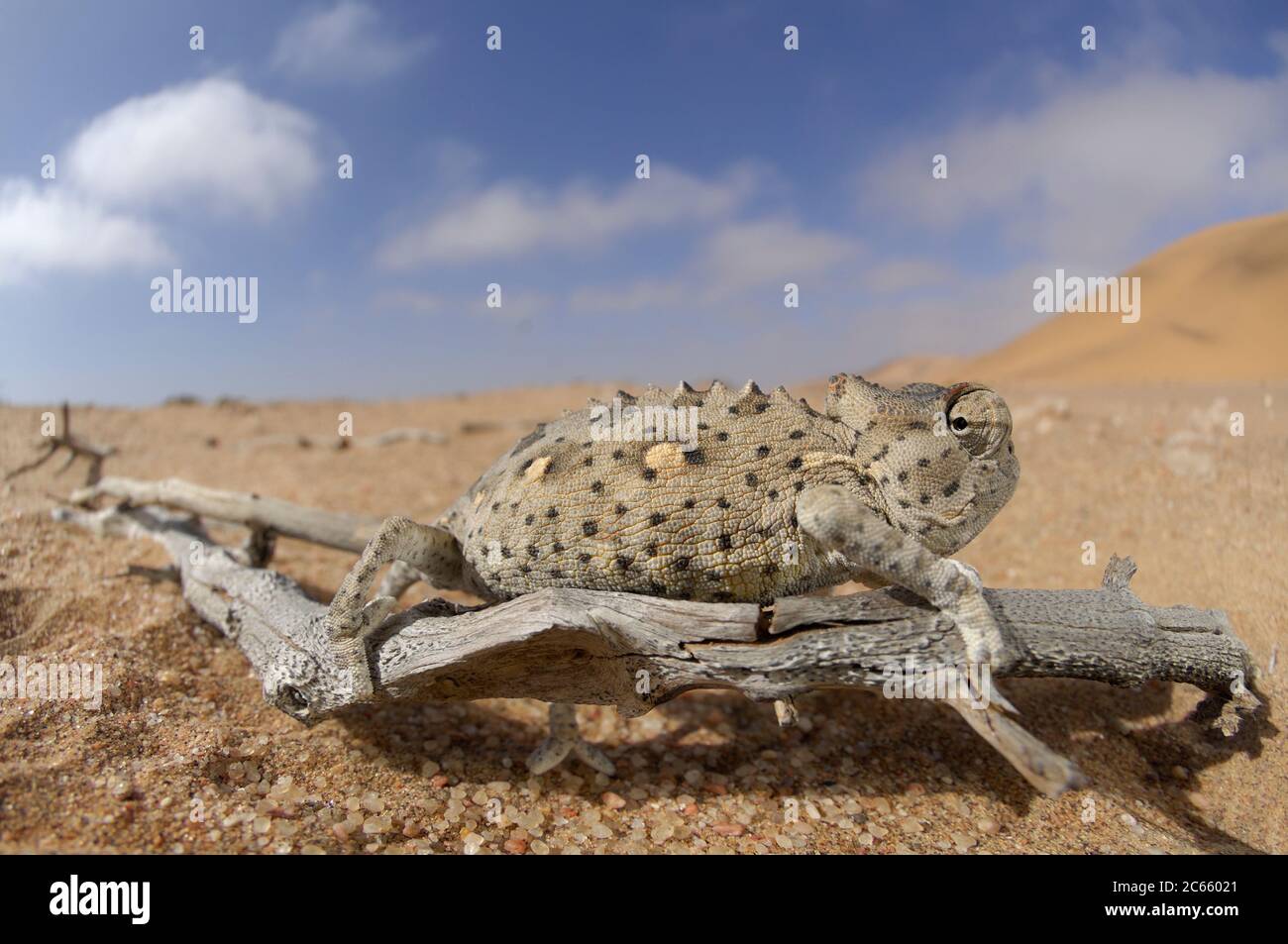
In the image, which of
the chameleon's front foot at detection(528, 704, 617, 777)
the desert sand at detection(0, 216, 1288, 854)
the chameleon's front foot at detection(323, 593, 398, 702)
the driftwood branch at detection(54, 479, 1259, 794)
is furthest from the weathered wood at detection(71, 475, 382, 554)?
the chameleon's front foot at detection(528, 704, 617, 777)

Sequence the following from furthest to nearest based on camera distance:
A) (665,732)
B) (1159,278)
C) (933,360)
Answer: (933,360) → (1159,278) → (665,732)

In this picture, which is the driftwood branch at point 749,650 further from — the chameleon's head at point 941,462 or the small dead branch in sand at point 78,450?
the small dead branch in sand at point 78,450

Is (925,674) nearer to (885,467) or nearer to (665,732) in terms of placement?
(885,467)

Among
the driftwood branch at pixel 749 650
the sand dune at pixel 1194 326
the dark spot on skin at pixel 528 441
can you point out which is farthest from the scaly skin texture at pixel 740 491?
the sand dune at pixel 1194 326

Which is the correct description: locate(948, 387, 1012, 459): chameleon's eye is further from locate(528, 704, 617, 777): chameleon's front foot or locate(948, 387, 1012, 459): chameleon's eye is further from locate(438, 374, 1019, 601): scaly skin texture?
locate(528, 704, 617, 777): chameleon's front foot

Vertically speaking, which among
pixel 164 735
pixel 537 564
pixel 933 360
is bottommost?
pixel 164 735

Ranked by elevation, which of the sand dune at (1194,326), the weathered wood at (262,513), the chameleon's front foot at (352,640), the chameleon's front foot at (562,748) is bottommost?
the chameleon's front foot at (562,748)

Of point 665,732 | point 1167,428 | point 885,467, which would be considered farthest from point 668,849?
point 1167,428

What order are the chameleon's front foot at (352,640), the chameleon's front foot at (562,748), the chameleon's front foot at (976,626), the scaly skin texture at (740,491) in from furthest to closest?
the chameleon's front foot at (562,748) < the chameleon's front foot at (352,640) < the scaly skin texture at (740,491) < the chameleon's front foot at (976,626)
